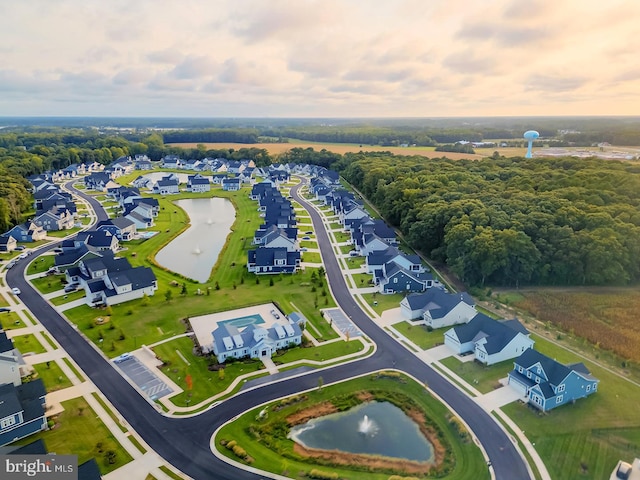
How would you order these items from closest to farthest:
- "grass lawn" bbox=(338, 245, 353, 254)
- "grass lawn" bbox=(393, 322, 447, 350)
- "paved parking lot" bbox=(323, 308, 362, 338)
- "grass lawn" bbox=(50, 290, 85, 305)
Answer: "grass lawn" bbox=(393, 322, 447, 350), "paved parking lot" bbox=(323, 308, 362, 338), "grass lawn" bbox=(50, 290, 85, 305), "grass lawn" bbox=(338, 245, 353, 254)

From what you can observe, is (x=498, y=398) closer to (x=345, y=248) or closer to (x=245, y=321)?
(x=245, y=321)

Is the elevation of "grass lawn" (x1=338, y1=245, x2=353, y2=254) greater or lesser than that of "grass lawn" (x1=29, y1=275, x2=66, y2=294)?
greater

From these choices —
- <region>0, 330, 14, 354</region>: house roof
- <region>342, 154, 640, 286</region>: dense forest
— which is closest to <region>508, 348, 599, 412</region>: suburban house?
<region>342, 154, 640, 286</region>: dense forest

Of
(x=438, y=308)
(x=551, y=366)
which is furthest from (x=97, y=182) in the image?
(x=551, y=366)

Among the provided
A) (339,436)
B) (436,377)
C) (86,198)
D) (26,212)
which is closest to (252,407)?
(339,436)

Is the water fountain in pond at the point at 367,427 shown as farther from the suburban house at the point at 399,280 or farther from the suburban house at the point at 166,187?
the suburban house at the point at 166,187

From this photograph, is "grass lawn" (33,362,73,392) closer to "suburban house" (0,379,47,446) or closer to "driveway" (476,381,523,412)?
"suburban house" (0,379,47,446)

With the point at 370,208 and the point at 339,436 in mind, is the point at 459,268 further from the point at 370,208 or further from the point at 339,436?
the point at 370,208
